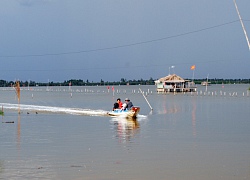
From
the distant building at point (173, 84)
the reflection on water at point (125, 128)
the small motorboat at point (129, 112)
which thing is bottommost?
the reflection on water at point (125, 128)

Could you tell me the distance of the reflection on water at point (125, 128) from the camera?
23792mm

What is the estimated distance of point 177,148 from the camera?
65.3 feet

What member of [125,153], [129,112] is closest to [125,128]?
[129,112]

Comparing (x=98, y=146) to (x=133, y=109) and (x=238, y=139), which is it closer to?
(x=238, y=139)

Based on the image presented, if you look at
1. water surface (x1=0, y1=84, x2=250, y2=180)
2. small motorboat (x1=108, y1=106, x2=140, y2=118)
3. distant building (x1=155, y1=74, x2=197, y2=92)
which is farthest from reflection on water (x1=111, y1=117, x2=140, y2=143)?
distant building (x1=155, y1=74, x2=197, y2=92)

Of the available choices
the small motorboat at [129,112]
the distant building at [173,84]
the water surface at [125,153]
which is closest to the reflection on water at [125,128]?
the water surface at [125,153]

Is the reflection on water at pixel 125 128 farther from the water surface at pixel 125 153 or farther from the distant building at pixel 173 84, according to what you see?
the distant building at pixel 173 84

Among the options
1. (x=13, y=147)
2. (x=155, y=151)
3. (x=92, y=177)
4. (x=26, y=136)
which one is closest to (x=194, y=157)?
(x=155, y=151)

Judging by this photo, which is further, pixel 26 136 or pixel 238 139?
pixel 26 136

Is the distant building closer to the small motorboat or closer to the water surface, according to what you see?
the small motorboat

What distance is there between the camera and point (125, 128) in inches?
1125

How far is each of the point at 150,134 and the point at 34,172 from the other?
37.6 ft

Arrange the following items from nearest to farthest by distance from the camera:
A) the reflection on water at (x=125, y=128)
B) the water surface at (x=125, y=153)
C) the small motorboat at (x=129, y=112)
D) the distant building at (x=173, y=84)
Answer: the water surface at (x=125, y=153) < the reflection on water at (x=125, y=128) < the small motorboat at (x=129, y=112) < the distant building at (x=173, y=84)

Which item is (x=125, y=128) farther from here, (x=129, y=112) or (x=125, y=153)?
(x=125, y=153)
